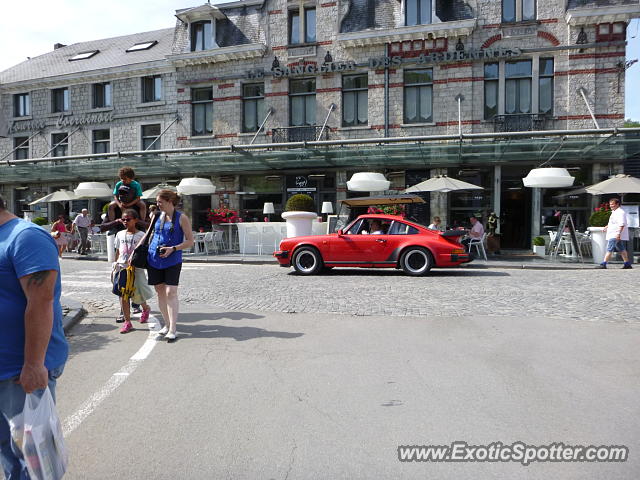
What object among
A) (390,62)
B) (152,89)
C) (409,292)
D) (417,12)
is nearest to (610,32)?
(417,12)

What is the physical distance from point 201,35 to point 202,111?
3.45m

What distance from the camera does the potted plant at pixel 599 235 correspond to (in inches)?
572

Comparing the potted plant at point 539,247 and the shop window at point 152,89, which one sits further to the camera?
the shop window at point 152,89

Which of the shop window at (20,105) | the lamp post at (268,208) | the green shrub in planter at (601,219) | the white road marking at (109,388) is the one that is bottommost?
the white road marking at (109,388)

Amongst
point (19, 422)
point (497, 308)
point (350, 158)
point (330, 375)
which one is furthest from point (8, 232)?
point (350, 158)

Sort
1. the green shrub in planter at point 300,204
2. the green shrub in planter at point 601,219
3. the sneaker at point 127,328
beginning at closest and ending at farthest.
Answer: the sneaker at point 127,328 < the green shrub in planter at point 601,219 < the green shrub in planter at point 300,204

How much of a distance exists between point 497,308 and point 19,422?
21.2 feet

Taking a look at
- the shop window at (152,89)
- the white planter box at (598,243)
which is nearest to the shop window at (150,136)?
the shop window at (152,89)

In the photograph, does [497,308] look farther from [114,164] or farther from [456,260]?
[114,164]

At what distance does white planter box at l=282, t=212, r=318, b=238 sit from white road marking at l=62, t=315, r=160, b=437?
419 inches

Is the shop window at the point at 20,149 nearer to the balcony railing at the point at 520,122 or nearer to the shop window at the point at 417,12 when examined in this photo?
the shop window at the point at 417,12

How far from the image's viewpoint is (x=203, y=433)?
325cm

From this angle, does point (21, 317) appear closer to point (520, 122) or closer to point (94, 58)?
point (520, 122)

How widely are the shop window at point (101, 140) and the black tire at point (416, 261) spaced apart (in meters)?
19.7
